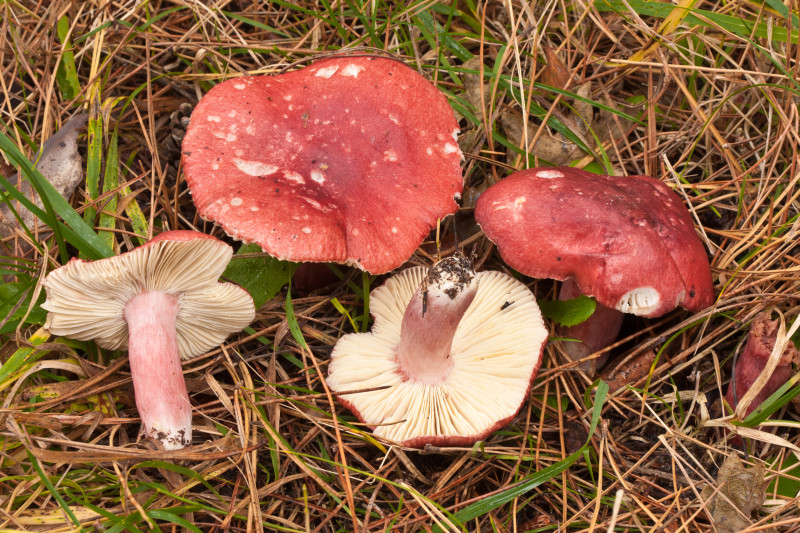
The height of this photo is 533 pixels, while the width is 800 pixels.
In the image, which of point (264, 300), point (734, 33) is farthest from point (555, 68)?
point (264, 300)

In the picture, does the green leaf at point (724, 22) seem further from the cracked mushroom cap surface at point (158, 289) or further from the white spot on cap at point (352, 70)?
the cracked mushroom cap surface at point (158, 289)

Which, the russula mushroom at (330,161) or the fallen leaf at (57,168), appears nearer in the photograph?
the russula mushroom at (330,161)

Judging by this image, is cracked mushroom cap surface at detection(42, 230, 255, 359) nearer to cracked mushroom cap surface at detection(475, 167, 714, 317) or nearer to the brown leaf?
cracked mushroom cap surface at detection(475, 167, 714, 317)

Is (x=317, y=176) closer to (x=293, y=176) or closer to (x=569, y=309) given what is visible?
(x=293, y=176)

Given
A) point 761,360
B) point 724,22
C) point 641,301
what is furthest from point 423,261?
point 724,22

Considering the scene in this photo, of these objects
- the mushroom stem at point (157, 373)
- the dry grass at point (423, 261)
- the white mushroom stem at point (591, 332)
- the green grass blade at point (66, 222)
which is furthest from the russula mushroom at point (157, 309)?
the white mushroom stem at point (591, 332)

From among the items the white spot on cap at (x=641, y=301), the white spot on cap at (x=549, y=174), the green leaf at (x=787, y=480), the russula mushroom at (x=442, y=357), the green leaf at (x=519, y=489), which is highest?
the white spot on cap at (x=549, y=174)
